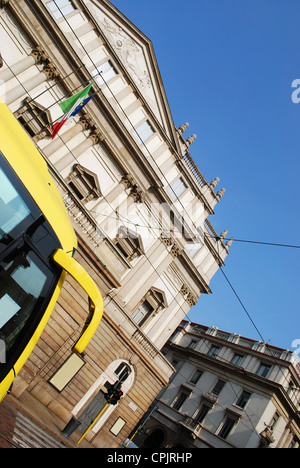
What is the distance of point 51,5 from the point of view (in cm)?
1553

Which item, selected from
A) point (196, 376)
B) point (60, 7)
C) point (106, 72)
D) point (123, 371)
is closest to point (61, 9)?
point (60, 7)

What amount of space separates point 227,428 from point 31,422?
2328cm

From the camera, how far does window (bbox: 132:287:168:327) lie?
54.4ft

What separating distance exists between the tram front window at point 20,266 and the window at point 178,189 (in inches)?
626

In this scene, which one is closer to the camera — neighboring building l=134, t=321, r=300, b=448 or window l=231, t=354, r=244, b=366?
neighboring building l=134, t=321, r=300, b=448

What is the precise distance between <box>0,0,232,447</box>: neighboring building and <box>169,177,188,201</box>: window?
158mm

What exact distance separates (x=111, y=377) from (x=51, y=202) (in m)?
12.4

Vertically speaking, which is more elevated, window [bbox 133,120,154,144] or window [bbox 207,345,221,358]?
window [bbox 133,120,154,144]

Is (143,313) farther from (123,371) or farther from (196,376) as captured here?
(196,376)

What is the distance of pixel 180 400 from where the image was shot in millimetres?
29922

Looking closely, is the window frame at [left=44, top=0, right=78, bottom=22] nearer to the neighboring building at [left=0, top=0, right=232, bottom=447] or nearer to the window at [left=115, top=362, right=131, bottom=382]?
the neighboring building at [left=0, top=0, right=232, bottom=447]

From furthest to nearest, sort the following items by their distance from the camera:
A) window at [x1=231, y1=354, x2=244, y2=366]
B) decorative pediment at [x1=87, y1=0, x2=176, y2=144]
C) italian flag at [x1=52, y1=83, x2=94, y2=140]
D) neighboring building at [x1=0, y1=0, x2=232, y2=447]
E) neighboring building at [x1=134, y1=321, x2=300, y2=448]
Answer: window at [x1=231, y1=354, x2=244, y2=366]
neighboring building at [x1=134, y1=321, x2=300, y2=448]
decorative pediment at [x1=87, y1=0, x2=176, y2=144]
neighboring building at [x1=0, y1=0, x2=232, y2=447]
italian flag at [x1=52, y1=83, x2=94, y2=140]

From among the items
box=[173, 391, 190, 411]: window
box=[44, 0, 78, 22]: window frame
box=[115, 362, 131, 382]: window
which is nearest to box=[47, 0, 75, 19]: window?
box=[44, 0, 78, 22]: window frame
